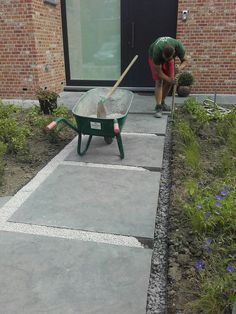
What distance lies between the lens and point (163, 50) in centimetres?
497

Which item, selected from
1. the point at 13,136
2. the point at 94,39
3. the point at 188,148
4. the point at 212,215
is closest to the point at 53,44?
the point at 94,39

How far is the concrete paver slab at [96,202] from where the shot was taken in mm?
2670

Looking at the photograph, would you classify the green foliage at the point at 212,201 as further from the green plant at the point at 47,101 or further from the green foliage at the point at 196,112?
the green plant at the point at 47,101

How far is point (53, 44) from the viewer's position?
744 cm

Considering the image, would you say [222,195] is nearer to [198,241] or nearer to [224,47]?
[198,241]

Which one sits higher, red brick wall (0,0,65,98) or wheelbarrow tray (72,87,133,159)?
red brick wall (0,0,65,98)

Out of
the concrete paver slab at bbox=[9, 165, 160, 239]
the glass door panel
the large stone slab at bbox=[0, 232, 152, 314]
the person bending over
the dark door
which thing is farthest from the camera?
the glass door panel

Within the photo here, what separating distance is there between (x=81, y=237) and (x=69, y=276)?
44cm

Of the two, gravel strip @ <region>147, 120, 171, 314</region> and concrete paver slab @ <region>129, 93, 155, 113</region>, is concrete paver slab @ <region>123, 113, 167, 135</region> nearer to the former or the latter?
concrete paver slab @ <region>129, 93, 155, 113</region>

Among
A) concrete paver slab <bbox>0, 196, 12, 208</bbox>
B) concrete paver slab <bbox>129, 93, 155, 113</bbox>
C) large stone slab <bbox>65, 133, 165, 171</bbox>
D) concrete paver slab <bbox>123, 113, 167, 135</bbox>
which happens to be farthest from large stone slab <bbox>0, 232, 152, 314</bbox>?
concrete paver slab <bbox>129, 93, 155, 113</bbox>

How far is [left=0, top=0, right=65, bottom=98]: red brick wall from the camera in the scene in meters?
6.44

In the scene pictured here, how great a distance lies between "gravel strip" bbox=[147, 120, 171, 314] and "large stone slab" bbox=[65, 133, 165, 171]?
1.73 feet

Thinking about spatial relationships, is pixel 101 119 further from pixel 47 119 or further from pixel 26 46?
pixel 26 46

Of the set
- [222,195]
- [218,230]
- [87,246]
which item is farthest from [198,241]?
[87,246]
